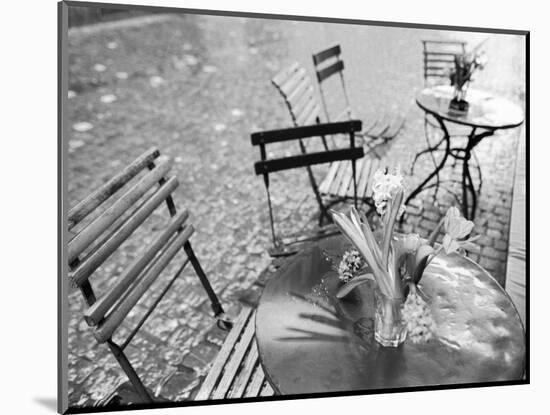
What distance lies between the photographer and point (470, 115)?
3887 millimetres

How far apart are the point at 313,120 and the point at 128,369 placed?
7.79ft

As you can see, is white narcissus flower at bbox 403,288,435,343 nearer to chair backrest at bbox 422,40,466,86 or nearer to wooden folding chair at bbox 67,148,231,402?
wooden folding chair at bbox 67,148,231,402

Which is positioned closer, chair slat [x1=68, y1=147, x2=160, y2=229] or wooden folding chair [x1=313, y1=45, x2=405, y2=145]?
chair slat [x1=68, y1=147, x2=160, y2=229]

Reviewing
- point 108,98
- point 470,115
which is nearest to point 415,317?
point 470,115

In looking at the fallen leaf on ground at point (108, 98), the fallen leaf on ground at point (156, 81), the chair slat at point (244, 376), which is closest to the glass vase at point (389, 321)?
the chair slat at point (244, 376)

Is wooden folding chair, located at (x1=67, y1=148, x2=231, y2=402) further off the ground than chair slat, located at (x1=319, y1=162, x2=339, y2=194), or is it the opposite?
chair slat, located at (x1=319, y1=162, x2=339, y2=194)

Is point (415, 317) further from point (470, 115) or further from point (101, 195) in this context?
point (470, 115)

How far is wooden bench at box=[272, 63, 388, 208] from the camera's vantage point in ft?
12.1

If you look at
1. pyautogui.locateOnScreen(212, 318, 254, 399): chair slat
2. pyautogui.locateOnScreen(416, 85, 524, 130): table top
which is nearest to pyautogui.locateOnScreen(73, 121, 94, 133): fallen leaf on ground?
pyautogui.locateOnScreen(416, 85, 524, 130): table top

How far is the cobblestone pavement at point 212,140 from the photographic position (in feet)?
10.7

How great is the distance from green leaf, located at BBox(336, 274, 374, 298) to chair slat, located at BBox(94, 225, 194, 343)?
Answer: 942 mm

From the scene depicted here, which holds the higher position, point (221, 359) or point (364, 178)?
point (364, 178)

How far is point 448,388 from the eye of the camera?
2441mm

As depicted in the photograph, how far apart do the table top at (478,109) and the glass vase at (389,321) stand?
2.04 meters
